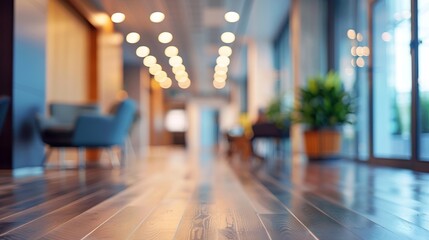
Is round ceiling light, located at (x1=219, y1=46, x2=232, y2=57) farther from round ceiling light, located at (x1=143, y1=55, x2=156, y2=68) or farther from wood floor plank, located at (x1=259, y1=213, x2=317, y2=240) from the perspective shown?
wood floor plank, located at (x1=259, y1=213, x2=317, y2=240)

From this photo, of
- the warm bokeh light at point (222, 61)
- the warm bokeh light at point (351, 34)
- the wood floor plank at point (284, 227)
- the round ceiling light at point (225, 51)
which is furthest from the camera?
the warm bokeh light at point (222, 61)

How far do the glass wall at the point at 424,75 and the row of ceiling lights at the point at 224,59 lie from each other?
3013 mm

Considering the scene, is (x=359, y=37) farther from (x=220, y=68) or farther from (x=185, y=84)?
(x=185, y=84)

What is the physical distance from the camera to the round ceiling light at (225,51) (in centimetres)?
1144

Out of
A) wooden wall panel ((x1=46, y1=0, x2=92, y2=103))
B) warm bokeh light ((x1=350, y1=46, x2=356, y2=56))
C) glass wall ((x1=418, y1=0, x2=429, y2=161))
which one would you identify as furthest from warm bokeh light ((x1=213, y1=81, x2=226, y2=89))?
glass wall ((x1=418, y1=0, x2=429, y2=161))

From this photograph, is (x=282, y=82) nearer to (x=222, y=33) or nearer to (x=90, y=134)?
(x=222, y=33)

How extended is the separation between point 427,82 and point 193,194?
3139 millimetres

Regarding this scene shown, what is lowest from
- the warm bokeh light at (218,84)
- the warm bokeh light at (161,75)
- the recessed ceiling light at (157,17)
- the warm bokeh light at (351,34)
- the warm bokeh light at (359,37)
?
the recessed ceiling light at (157,17)

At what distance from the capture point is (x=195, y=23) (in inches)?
331

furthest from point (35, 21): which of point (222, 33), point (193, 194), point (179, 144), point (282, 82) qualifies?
point (179, 144)

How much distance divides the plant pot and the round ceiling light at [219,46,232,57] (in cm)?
494

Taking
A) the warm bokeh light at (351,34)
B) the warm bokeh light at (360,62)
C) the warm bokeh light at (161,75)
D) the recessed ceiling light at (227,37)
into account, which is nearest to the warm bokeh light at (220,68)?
the warm bokeh light at (161,75)

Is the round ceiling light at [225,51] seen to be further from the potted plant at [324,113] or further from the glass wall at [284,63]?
the potted plant at [324,113]

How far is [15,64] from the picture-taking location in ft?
14.4
